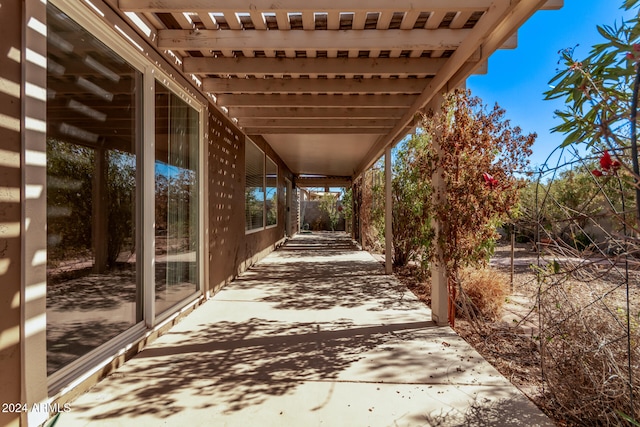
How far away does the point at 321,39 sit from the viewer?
3.17 m

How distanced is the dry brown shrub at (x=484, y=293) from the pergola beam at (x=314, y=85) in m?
2.28

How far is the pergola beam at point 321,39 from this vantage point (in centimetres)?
317

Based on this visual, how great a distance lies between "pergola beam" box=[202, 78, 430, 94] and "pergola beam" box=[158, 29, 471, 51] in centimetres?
103

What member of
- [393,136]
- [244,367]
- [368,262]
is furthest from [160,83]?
[368,262]

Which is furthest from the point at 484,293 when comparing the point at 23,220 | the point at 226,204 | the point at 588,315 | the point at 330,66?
the point at 23,220

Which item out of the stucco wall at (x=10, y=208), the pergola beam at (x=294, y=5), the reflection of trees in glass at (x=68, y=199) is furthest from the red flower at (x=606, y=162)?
the reflection of trees in glass at (x=68, y=199)

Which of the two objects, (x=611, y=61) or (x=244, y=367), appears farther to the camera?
(x=244, y=367)

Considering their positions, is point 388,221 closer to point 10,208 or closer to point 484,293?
point 484,293

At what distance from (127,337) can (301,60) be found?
303 cm

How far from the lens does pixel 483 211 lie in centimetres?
328

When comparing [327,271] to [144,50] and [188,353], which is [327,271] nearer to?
[188,353]

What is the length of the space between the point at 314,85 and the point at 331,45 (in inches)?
44.7

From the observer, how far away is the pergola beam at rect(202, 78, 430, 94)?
167 inches

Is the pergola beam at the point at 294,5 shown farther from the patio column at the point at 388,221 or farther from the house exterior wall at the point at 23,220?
the patio column at the point at 388,221
